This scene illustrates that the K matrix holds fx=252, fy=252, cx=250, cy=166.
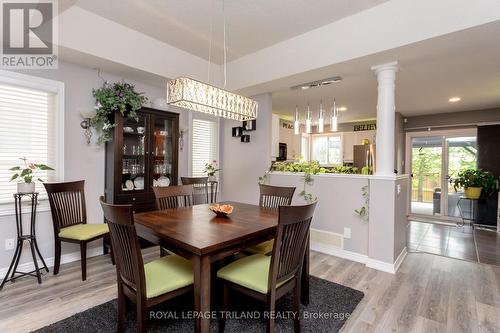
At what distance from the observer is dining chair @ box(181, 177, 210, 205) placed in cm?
353

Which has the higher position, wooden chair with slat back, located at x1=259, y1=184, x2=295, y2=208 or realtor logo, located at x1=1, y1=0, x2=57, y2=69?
realtor logo, located at x1=1, y1=0, x2=57, y2=69

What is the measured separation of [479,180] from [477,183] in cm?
7

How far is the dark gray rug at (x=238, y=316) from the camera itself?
6.20 ft

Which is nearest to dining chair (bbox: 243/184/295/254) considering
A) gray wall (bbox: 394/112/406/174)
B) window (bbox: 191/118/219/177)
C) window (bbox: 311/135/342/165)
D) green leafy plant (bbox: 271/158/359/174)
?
green leafy plant (bbox: 271/158/359/174)

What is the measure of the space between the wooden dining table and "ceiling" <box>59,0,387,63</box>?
2.12 m

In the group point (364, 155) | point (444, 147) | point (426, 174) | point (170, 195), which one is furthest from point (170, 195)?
point (444, 147)

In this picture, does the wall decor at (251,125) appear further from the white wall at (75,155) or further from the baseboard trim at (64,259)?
the baseboard trim at (64,259)

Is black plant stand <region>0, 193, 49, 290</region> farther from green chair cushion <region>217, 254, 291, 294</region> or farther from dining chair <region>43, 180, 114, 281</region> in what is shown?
green chair cushion <region>217, 254, 291, 294</region>

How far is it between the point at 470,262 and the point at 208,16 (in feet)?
14.7

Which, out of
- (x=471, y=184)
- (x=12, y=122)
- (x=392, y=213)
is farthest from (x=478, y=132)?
(x=12, y=122)

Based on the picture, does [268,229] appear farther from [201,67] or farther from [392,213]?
[201,67]

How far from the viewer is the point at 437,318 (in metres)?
2.09

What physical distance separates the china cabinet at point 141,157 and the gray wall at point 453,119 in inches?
229

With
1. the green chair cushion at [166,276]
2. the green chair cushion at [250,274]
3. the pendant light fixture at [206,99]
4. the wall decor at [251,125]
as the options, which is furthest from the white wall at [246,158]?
the green chair cushion at [166,276]
